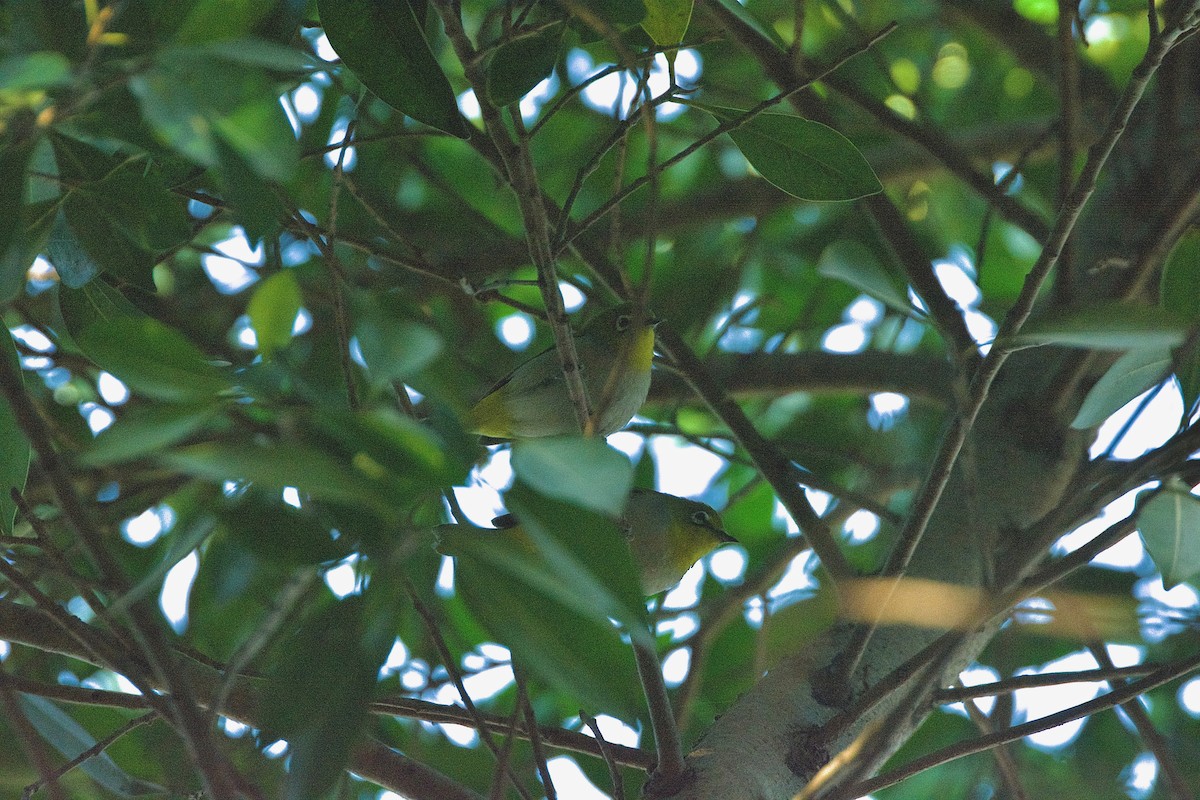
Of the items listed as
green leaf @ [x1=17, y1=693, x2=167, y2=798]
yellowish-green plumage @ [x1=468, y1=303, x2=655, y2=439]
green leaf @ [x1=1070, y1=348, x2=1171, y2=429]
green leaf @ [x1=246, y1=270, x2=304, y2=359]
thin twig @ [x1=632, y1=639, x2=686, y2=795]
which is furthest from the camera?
yellowish-green plumage @ [x1=468, y1=303, x2=655, y2=439]

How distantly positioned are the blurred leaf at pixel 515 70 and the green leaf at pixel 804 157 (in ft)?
0.84

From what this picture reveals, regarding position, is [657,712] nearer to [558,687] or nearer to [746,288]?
[558,687]

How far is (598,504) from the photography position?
70 cm

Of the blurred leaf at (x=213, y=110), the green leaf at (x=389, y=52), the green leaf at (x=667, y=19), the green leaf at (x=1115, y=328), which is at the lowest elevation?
the blurred leaf at (x=213, y=110)

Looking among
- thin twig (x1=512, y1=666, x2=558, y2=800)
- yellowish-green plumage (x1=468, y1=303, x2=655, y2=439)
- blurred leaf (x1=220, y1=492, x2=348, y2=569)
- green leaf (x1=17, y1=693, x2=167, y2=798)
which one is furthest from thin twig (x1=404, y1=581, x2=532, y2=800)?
yellowish-green plumage (x1=468, y1=303, x2=655, y2=439)

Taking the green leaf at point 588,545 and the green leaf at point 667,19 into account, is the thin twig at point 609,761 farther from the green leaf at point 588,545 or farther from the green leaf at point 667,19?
the green leaf at point 667,19

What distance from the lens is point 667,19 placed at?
1539 mm

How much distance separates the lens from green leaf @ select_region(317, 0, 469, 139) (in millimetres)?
1307

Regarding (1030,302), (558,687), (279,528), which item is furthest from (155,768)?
(1030,302)

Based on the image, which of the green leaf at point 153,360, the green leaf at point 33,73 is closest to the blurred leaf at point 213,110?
the green leaf at point 33,73

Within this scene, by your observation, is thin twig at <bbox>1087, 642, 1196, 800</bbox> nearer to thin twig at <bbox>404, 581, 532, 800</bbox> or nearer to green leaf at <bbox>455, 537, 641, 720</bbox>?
thin twig at <bbox>404, 581, 532, 800</bbox>

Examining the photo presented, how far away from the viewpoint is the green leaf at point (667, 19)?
152 cm

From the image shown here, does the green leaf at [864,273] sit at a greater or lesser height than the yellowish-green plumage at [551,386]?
lesser

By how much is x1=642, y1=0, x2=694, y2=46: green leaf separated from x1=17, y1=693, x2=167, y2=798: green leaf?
1342 millimetres
